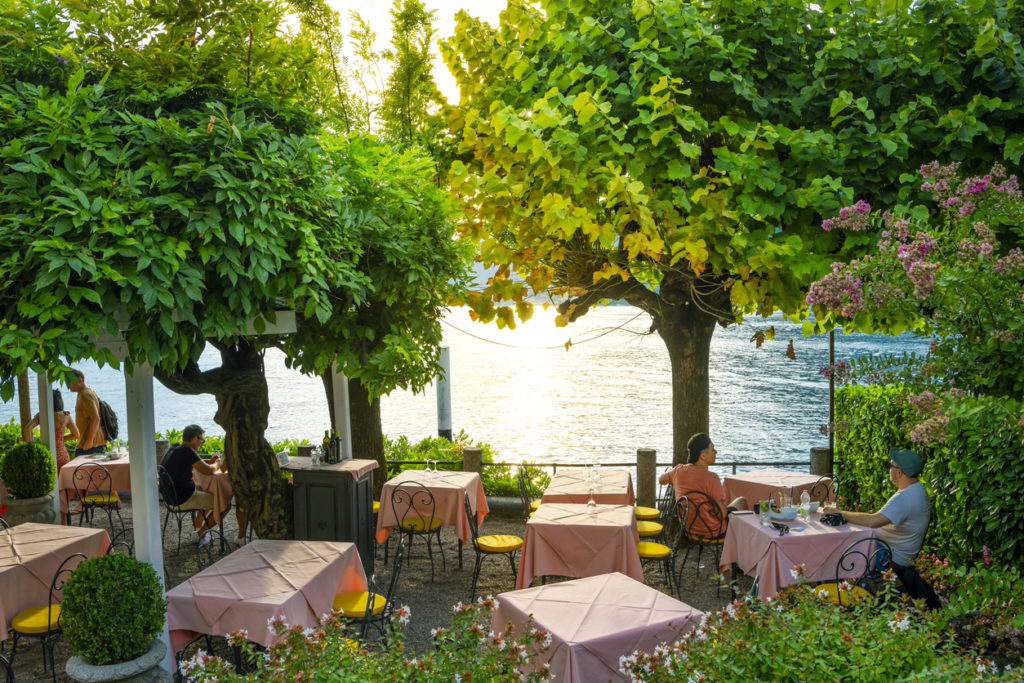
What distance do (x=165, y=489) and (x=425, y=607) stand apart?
12.2ft

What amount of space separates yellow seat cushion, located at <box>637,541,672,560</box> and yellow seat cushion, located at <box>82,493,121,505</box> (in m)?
6.71

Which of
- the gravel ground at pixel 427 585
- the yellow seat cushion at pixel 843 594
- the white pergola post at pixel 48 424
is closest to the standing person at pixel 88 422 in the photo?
the white pergola post at pixel 48 424

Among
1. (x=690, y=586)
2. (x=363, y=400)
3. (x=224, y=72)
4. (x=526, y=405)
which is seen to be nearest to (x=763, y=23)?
(x=224, y=72)

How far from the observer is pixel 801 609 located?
372cm

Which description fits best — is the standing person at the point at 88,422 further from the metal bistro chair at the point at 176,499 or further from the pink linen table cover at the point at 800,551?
the pink linen table cover at the point at 800,551

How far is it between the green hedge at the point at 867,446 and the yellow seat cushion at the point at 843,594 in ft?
6.71

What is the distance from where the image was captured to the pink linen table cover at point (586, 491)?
8.61 m

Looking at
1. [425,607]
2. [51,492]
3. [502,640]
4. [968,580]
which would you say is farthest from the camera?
[51,492]

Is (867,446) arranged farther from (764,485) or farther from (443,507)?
(443,507)

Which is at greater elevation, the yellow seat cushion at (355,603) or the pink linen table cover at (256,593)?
the pink linen table cover at (256,593)

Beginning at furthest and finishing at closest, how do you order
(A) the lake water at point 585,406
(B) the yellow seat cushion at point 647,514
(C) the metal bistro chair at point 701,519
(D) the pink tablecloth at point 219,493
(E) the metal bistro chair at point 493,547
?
1. (A) the lake water at point 585,406
2. (D) the pink tablecloth at point 219,493
3. (B) the yellow seat cushion at point 647,514
4. (E) the metal bistro chair at point 493,547
5. (C) the metal bistro chair at point 701,519

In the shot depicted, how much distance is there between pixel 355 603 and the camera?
6188mm

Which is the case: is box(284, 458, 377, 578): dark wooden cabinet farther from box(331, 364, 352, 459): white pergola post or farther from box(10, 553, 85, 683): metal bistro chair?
box(10, 553, 85, 683): metal bistro chair

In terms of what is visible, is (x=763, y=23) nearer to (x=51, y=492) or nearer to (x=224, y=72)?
(x=224, y=72)
